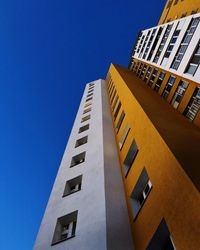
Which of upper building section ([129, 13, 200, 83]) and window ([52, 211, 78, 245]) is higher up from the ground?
upper building section ([129, 13, 200, 83])

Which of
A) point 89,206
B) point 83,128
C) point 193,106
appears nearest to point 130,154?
point 89,206

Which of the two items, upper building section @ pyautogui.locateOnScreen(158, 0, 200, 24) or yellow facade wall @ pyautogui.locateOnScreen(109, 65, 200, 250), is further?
upper building section @ pyautogui.locateOnScreen(158, 0, 200, 24)

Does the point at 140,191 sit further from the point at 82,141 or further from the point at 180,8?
the point at 180,8

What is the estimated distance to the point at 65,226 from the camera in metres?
14.8

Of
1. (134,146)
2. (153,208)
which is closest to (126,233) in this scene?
(153,208)

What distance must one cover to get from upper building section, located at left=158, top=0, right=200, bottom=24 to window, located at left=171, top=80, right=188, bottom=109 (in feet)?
38.3

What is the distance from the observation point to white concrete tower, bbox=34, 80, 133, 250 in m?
11.9

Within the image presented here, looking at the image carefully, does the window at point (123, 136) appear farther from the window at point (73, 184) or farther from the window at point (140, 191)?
the window at point (140, 191)

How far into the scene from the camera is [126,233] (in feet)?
40.4

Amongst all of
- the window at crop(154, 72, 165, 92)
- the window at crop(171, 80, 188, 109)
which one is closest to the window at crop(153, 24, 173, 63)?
the window at crop(154, 72, 165, 92)

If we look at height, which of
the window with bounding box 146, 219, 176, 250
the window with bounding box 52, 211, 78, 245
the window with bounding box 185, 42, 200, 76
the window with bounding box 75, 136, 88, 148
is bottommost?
the window with bounding box 146, 219, 176, 250

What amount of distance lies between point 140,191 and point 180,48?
16.2m

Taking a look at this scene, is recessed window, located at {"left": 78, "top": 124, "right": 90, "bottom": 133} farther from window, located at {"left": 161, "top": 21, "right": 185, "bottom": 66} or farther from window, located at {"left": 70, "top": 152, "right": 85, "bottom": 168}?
window, located at {"left": 161, "top": 21, "right": 185, "bottom": 66}

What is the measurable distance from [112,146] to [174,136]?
335 inches
